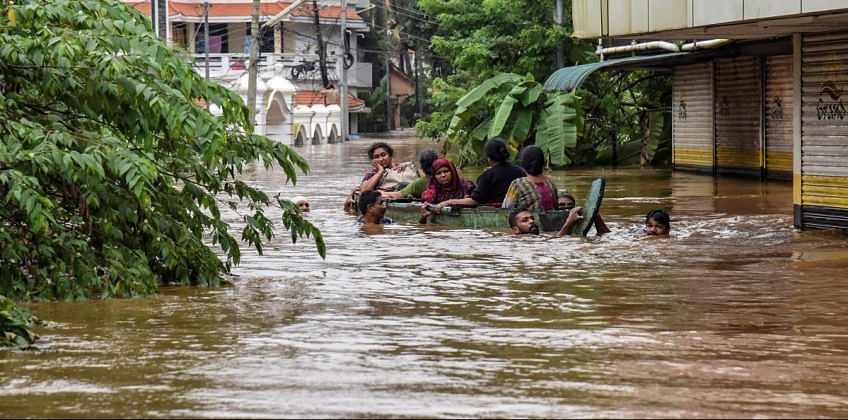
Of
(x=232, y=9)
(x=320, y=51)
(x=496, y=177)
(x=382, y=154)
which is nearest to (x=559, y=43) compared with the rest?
(x=382, y=154)

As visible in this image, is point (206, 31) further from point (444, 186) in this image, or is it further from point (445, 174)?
point (445, 174)

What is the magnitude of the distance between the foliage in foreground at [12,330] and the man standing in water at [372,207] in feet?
32.1

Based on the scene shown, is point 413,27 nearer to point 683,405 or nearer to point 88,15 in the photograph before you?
point 88,15

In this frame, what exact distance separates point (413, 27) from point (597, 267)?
61385mm

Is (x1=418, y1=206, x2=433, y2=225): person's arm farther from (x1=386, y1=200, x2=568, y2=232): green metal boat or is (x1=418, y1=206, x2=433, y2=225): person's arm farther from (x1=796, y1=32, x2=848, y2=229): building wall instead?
(x1=796, y1=32, x2=848, y2=229): building wall

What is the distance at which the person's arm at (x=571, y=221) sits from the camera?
51.9 ft

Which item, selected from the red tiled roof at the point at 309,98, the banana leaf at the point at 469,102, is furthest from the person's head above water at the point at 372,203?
the red tiled roof at the point at 309,98

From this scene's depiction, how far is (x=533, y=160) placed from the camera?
622 inches

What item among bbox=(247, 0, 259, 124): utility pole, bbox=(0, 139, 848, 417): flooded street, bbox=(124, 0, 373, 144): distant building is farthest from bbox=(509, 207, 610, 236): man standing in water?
bbox=(124, 0, 373, 144): distant building

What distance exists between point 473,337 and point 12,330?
2851 millimetres

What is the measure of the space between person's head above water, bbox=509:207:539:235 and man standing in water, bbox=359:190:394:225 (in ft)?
8.68

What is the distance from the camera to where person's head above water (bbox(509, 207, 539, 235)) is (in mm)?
15930

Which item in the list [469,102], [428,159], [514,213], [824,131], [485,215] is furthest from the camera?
[469,102]

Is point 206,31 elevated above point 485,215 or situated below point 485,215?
above
